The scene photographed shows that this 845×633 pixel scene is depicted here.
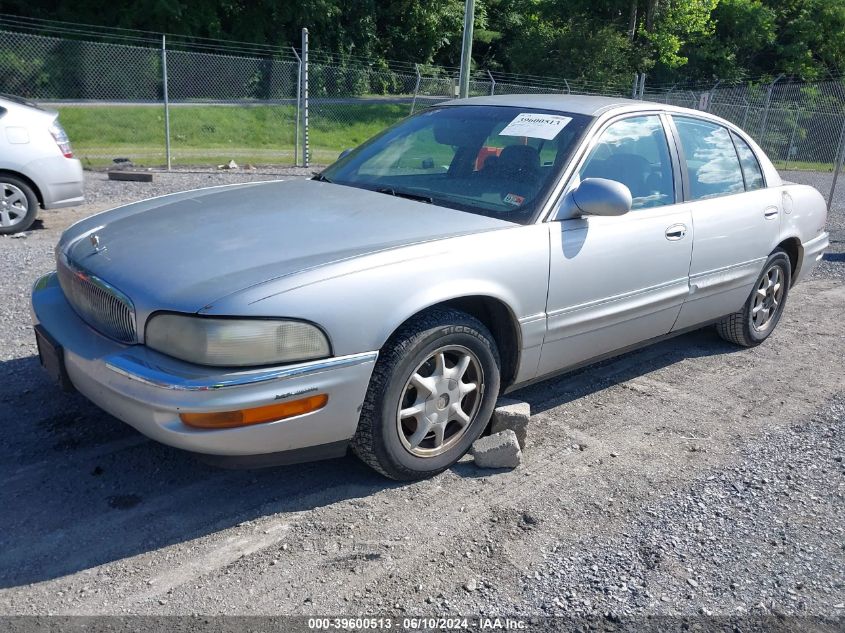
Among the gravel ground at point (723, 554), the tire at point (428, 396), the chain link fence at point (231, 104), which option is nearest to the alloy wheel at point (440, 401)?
the tire at point (428, 396)

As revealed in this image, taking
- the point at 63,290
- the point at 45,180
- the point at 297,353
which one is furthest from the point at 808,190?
the point at 45,180

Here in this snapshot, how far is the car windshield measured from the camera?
381 cm

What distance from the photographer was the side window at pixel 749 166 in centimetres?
→ 509

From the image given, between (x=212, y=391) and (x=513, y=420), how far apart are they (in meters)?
1.60

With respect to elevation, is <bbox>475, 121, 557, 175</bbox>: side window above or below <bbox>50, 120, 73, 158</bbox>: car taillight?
above

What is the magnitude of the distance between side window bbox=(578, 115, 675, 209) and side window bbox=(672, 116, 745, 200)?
0.23 metres

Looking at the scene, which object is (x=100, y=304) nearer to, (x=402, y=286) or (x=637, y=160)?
(x=402, y=286)

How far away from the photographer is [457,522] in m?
3.13

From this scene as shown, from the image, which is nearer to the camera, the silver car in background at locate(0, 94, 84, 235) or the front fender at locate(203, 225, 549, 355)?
the front fender at locate(203, 225, 549, 355)

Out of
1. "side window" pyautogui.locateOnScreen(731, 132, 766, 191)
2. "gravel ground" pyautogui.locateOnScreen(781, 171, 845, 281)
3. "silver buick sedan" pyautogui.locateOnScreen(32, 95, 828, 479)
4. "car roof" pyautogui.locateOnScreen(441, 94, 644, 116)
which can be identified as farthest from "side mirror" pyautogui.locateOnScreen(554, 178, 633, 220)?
"gravel ground" pyautogui.locateOnScreen(781, 171, 845, 281)

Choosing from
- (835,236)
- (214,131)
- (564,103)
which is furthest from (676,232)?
(214,131)

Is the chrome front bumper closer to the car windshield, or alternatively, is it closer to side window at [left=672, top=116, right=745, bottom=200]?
the car windshield

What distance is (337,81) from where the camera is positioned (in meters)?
25.6

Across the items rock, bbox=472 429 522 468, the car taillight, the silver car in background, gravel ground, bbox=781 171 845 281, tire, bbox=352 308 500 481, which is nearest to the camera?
tire, bbox=352 308 500 481
